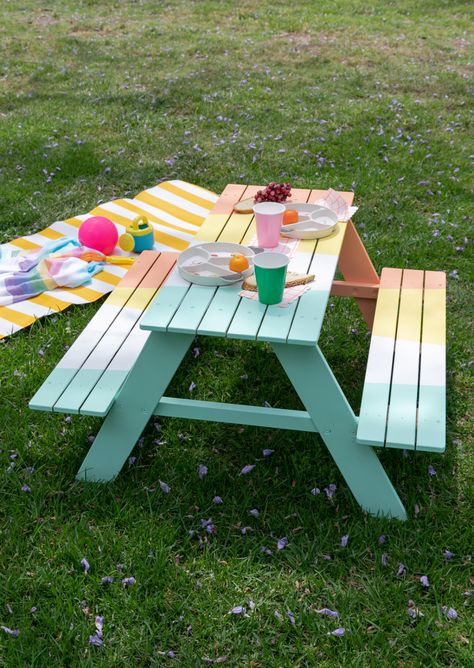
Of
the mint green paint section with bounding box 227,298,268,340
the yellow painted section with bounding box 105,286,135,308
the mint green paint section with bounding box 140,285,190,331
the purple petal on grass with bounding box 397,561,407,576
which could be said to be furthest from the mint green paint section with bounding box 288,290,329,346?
the yellow painted section with bounding box 105,286,135,308

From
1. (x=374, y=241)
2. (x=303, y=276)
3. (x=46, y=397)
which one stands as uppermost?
(x=303, y=276)

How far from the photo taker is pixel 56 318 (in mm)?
4020

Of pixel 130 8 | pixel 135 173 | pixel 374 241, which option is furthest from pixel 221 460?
pixel 130 8

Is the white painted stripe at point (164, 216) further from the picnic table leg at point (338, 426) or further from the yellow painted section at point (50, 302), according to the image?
the picnic table leg at point (338, 426)

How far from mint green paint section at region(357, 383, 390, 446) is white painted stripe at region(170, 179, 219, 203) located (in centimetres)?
307

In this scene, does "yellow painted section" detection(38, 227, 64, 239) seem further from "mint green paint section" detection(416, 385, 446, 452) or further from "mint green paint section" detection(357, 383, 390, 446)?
"mint green paint section" detection(416, 385, 446, 452)

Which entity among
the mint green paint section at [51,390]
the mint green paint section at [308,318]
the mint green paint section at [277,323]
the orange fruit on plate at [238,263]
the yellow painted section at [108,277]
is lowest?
the yellow painted section at [108,277]

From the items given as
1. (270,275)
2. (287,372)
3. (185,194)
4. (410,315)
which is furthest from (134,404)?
(185,194)

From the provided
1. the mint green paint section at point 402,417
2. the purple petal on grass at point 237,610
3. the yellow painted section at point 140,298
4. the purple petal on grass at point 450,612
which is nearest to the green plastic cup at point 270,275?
the mint green paint section at point 402,417

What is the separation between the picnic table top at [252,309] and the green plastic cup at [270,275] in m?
0.04

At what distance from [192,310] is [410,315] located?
106 cm

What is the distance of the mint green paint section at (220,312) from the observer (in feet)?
8.02

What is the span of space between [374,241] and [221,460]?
224 cm

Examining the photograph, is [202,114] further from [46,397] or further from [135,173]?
[46,397]
